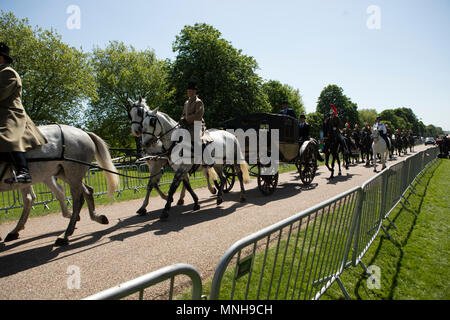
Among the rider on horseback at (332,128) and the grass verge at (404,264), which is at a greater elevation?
the rider on horseback at (332,128)

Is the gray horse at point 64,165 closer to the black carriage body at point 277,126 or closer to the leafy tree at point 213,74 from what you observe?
the black carriage body at point 277,126

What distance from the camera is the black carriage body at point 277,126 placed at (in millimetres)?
9227

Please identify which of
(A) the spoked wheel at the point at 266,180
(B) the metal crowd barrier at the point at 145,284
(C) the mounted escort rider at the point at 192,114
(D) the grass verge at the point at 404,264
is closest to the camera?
(B) the metal crowd barrier at the point at 145,284

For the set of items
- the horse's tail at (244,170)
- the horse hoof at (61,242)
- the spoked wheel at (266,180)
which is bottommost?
the horse hoof at (61,242)

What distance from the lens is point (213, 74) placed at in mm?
25688

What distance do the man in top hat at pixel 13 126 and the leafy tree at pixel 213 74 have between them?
2064 centimetres

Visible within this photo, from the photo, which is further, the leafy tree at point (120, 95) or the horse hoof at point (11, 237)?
the leafy tree at point (120, 95)

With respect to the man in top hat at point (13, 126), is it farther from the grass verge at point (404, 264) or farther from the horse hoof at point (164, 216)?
the grass verge at point (404, 264)

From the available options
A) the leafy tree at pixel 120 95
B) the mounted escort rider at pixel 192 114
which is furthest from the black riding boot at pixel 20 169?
the leafy tree at pixel 120 95

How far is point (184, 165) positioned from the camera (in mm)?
6711

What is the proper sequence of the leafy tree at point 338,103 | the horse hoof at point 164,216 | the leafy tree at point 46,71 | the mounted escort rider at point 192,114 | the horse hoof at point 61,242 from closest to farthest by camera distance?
1. the horse hoof at point 61,242
2. the horse hoof at point 164,216
3. the mounted escort rider at point 192,114
4. the leafy tree at point 46,71
5. the leafy tree at point 338,103

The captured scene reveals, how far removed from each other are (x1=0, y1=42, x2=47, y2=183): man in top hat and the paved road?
1293mm
